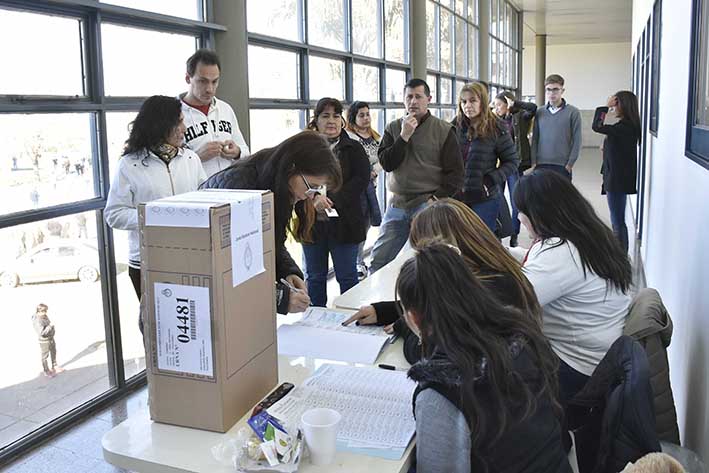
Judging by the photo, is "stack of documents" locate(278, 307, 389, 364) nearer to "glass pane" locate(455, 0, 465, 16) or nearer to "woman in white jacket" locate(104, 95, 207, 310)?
"woman in white jacket" locate(104, 95, 207, 310)

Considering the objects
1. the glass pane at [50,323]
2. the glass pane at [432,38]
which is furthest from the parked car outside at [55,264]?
the glass pane at [432,38]

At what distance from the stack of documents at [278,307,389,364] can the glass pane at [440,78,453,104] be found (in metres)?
6.74

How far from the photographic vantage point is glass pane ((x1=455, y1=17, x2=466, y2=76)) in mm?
9078

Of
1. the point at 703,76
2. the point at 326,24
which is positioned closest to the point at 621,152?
the point at 326,24

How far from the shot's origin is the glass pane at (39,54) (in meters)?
2.47

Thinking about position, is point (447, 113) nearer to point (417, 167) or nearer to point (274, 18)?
point (274, 18)

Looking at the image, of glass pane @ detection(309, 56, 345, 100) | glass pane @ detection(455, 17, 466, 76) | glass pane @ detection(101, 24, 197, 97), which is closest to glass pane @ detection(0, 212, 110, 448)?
glass pane @ detection(101, 24, 197, 97)

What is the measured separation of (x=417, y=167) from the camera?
3.77m

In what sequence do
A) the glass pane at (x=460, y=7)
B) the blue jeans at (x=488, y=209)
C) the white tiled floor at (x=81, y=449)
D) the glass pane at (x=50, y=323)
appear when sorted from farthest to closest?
the glass pane at (x=460, y=7) < the blue jeans at (x=488, y=209) < the glass pane at (x=50, y=323) < the white tiled floor at (x=81, y=449)

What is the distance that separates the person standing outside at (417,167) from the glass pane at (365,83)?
192 cm

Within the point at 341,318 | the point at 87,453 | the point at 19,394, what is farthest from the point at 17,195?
the point at 341,318

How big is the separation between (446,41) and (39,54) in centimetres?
671

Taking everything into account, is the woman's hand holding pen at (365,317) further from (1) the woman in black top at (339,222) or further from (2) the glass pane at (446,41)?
(2) the glass pane at (446,41)

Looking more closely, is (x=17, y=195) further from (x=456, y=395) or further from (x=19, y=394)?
(x=456, y=395)
